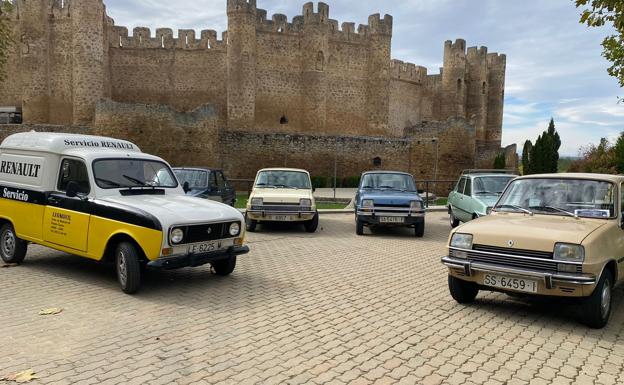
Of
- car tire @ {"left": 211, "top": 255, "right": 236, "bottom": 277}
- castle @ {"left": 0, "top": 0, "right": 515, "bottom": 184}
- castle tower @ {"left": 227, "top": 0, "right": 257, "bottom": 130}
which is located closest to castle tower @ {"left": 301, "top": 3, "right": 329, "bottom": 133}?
castle @ {"left": 0, "top": 0, "right": 515, "bottom": 184}

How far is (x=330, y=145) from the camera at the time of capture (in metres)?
29.5

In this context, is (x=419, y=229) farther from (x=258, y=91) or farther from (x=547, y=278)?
(x=258, y=91)

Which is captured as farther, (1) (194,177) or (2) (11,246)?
(1) (194,177)

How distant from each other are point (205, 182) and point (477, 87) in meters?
35.9

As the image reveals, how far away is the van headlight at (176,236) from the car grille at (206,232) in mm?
54

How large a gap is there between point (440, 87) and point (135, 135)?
98.6 feet

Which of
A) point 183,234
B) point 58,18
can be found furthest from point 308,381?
point 58,18

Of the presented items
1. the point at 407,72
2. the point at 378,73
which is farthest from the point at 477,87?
the point at 378,73

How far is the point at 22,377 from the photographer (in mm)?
3662

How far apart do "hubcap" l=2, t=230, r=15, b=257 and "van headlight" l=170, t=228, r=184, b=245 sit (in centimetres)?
348

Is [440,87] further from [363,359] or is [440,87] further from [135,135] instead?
[363,359]

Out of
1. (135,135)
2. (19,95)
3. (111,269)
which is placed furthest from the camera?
(19,95)

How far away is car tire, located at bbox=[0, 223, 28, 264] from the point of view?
7.43 metres

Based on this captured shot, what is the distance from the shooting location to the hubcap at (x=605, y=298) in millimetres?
Result: 4988
